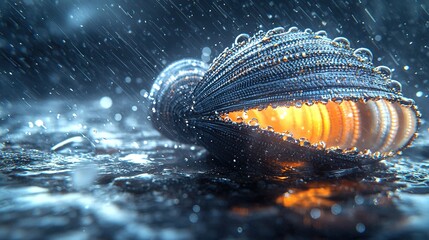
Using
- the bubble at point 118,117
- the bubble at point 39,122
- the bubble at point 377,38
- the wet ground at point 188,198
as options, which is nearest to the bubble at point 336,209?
the wet ground at point 188,198

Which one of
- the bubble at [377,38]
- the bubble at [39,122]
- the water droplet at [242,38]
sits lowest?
the bubble at [39,122]

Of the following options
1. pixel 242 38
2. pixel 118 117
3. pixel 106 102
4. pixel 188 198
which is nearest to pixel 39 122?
pixel 118 117

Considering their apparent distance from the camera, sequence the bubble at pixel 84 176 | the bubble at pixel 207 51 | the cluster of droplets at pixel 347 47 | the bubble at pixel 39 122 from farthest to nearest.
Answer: the bubble at pixel 207 51
the bubble at pixel 39 122
the cluster of droplets at pixel 347 47
the bubble at pixel 84 176

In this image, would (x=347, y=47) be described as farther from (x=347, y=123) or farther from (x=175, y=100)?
(x=175, y=100)

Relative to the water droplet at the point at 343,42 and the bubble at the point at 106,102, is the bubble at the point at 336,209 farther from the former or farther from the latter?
the bubble at the point at 106,102

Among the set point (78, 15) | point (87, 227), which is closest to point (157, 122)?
point (87, 227)

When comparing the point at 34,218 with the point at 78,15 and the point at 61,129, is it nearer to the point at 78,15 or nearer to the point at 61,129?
the point at 61,129

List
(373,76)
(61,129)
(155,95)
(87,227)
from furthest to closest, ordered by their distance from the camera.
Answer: (61,129)
(155,95)
(373,76)
(87,227)
